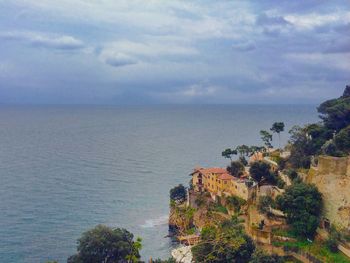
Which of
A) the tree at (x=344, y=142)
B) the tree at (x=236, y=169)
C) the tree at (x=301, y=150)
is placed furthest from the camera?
the tree at (x=236, y=169)

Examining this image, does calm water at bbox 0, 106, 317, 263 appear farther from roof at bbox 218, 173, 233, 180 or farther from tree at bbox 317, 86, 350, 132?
tree at bbox 317, 86, 350, 132

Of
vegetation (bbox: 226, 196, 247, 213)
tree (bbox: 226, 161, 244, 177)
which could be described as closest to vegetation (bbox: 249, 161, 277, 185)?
vegetation (bbox: 226, 196, 247, 213)

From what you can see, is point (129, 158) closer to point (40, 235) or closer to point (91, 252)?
point (40, 235)

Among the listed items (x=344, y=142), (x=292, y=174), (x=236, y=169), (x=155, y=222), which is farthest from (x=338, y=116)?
(x=155, y=222)

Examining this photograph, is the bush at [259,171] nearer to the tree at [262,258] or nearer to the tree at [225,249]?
the tree at [225,249]

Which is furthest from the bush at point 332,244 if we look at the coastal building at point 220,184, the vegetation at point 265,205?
the coastal building at point 220,184

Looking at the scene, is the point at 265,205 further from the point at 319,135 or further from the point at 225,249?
the point at 319,135
